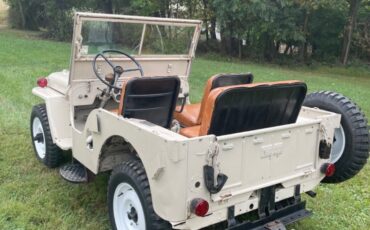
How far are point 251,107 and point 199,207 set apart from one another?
811 mm

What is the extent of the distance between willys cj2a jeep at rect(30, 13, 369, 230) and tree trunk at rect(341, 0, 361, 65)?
48.6ft

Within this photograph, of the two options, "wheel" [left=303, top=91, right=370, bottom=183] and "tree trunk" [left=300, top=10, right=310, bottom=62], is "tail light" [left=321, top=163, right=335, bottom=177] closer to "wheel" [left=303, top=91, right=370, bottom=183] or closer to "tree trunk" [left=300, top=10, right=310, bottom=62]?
"wheel" [left=303, top=91, right=370, bottom=183]

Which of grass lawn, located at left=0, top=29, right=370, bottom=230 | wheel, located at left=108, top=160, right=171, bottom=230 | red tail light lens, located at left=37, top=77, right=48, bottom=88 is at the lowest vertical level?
grass lawn, located at left=0, top=29, right=370, bottom=230

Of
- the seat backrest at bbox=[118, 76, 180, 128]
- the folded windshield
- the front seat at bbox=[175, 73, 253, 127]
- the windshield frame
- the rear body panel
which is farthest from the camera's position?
the folded windshield

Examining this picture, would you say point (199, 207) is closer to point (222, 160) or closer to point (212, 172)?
point (212, 172)

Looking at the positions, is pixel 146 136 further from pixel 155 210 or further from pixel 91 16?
pixel 91 16

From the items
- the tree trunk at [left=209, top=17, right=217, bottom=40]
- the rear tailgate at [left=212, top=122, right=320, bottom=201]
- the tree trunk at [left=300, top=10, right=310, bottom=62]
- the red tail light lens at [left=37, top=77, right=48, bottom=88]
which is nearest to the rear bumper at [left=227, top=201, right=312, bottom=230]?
the rear tailgate at [left=212, top=122, right=320, bottom=201]

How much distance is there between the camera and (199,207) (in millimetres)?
2625

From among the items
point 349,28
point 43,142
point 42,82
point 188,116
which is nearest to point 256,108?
point 188,116

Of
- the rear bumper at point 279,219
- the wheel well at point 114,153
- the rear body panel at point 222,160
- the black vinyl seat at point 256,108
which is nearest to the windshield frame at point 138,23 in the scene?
the rear body panel at point 222,160

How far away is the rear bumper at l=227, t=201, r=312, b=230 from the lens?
3.02 m

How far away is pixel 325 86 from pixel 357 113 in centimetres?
895

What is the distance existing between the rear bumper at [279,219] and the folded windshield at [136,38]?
2.09 meters

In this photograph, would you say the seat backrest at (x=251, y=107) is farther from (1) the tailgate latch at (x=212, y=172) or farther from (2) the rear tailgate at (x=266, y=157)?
(1) the tailgate latch at (x=212, y=172)
